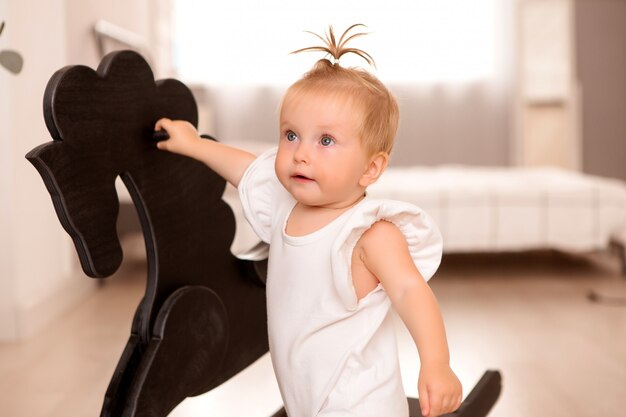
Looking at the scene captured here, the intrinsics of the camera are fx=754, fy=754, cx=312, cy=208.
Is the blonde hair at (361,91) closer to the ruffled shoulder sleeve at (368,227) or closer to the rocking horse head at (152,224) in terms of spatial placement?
the ruffled shoulder sleeve at (368,227)

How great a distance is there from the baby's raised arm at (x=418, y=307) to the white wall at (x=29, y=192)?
5.32ft

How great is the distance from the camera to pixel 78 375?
192 centimetres

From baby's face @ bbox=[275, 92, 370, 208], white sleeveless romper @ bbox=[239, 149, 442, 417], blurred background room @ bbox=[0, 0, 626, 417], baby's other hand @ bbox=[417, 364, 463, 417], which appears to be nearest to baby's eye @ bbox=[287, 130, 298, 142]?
baby's face @ bbox=[275, 92, 370, 208]

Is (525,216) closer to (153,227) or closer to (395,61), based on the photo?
(395,61)

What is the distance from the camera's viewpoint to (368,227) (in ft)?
2.90

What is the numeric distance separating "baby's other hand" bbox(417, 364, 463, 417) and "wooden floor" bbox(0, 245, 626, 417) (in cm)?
85

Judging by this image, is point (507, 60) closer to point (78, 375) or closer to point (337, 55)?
point (78, 375)

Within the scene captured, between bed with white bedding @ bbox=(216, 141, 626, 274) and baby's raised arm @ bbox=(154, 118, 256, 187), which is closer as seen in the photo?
baby's raised arm @ bbox=(154, 118, 256, 187)

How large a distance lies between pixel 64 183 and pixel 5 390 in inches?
47.1

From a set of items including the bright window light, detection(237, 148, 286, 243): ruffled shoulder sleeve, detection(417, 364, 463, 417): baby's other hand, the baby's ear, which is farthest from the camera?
the bright window light

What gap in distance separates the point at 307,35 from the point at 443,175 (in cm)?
159

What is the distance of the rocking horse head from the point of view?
0.83m

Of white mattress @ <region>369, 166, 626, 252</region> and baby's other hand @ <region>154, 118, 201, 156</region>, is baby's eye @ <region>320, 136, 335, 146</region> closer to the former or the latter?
baby's other hand @ <region>154, 118, 201, 156</region>

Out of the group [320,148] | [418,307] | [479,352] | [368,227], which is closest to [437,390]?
[418,307]
